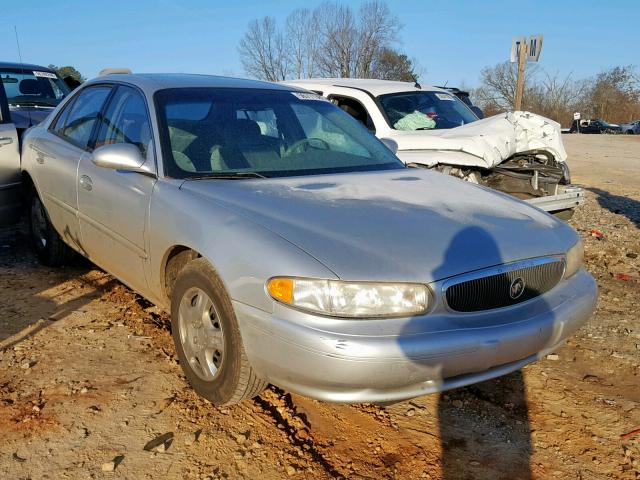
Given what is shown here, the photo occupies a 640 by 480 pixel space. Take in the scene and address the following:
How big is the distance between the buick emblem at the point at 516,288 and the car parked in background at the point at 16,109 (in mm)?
4375

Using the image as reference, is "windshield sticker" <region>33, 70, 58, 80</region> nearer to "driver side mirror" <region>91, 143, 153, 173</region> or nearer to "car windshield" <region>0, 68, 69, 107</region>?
"car windshield" <region>0, 68, 69, 107</region>

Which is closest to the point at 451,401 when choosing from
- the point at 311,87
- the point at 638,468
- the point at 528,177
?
the point at 638,468

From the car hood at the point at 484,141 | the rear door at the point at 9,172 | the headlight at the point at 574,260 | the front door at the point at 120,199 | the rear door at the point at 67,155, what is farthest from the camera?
the car hood at the point at 484,141

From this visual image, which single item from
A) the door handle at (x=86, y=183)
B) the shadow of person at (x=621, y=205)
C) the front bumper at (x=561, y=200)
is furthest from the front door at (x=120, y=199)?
the shadow of person at (x=621, y=205)

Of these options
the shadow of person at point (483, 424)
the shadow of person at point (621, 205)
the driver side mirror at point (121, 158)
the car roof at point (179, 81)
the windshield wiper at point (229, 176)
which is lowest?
the shadow of person at point (621, 205)

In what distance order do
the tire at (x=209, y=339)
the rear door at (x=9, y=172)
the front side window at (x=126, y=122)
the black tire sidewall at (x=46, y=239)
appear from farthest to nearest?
the rear door at (x=9, y=172)
the black tire sidewall at (x=46, y=239)
the front side window at (x=126, y=122)
the tire at (x=209, y=339)

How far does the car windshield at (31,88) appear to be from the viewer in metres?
7.92

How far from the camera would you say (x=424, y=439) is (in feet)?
9.11

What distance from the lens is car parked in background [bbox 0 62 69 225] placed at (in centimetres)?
521

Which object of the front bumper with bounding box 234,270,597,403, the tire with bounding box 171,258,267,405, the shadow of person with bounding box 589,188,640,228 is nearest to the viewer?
the front bumper with bounding box 234,270,597,403

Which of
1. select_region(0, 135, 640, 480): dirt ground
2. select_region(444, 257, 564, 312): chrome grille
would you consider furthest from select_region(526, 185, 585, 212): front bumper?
select_region(444, 257, 564, 312): chrome grille

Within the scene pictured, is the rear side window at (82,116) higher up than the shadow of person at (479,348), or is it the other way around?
the rear side window at (82,116)

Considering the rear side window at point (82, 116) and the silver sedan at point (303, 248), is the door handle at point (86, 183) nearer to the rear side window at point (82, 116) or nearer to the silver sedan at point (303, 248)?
the silver sedan at point (303, 248)

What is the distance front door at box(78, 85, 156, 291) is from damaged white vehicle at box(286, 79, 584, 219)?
10.9 ft
